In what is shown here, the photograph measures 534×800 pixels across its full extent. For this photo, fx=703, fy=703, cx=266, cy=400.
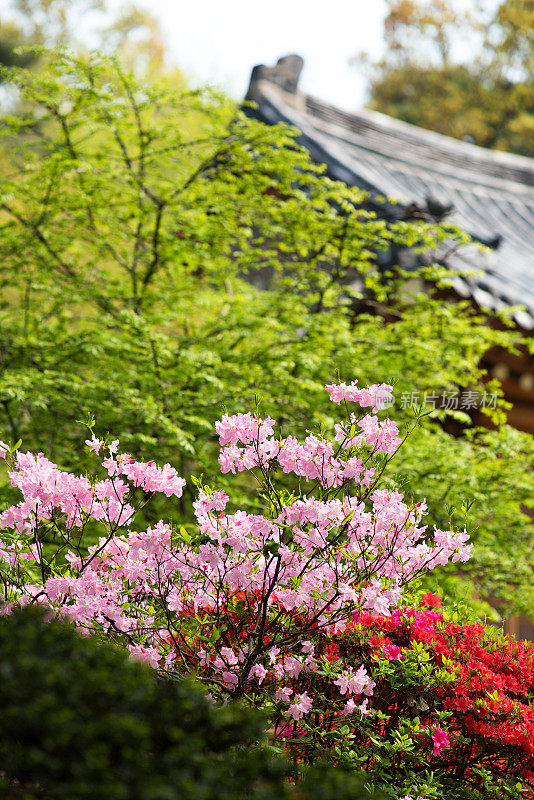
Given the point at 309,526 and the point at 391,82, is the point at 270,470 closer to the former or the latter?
the point at 309,526

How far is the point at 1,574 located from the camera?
2.51 m

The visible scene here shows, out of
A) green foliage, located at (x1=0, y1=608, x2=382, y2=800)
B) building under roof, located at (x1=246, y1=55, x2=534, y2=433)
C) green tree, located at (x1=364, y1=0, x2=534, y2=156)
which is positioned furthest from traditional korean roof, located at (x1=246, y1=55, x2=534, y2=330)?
green tree, located at (x1=364, y1=0, x2=534, y2=156)

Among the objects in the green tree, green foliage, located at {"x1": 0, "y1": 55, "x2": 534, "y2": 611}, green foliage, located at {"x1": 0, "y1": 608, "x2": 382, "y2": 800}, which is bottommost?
green foliage, located at {"x1": 0, "y1": 608, "x2": 382, "y2": 800}

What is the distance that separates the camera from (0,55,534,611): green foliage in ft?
14.9

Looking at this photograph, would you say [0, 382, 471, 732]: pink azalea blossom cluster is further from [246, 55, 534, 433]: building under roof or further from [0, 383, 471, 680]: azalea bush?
[246, 55, 534, 433]: building under roof

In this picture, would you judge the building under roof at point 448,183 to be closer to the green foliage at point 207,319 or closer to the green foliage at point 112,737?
the green foliage at point 207,319

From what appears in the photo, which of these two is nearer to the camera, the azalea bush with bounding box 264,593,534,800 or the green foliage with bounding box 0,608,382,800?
the green foliage with bounding box 0,608,382,800

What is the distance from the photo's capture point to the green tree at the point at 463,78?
2419 cm

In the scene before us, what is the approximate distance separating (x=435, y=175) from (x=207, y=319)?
6.80 metres

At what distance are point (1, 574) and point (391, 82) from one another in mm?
26465

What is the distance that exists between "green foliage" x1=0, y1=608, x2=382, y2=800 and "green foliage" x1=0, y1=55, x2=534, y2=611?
257cm

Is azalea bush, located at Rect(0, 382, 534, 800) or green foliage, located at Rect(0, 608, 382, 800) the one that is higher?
azalea bush, located at Rect(0, 382, 534, 800)

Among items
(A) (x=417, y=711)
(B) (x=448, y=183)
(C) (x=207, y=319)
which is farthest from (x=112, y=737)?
(B) (x=448, y=183)

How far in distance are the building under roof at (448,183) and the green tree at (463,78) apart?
1244 cm
